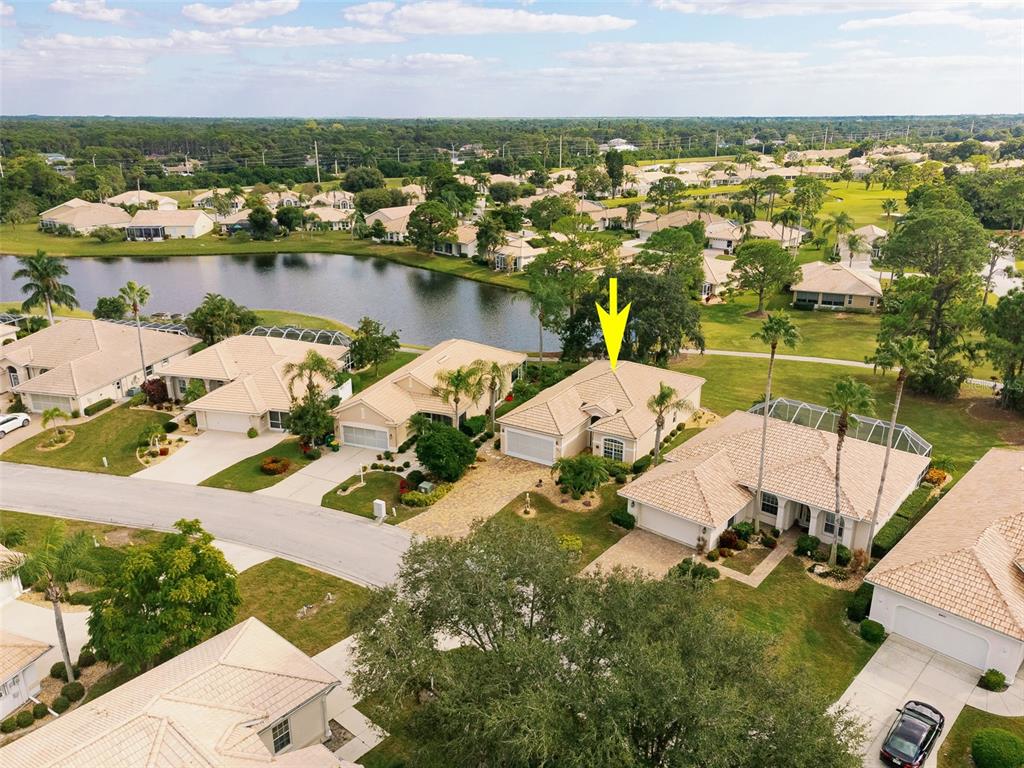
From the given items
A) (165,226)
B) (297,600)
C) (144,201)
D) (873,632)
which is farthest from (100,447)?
(144,201)

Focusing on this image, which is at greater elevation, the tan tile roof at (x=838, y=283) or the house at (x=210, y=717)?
the tan tile roof at (x=838, y=283)

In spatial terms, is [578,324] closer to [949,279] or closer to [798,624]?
[949,279]

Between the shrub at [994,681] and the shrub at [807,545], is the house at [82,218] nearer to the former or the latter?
the shrub at [807,545]

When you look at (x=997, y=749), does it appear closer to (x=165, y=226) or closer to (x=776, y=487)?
(x=776, y=487)

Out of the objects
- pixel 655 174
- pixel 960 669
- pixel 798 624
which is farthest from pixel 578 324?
pixel 655 174

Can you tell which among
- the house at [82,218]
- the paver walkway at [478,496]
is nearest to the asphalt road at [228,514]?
the paver walkway at [478,496]

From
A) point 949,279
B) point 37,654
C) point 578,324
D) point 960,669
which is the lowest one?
point 960,669
